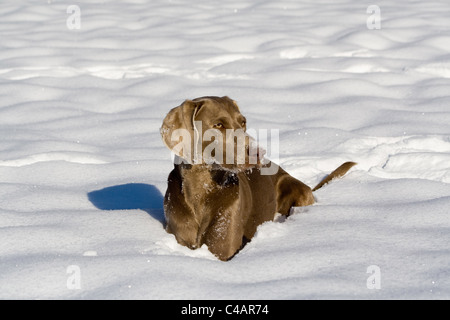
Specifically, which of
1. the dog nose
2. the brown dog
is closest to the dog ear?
the brown dog

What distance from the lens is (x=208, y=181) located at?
12.2ft

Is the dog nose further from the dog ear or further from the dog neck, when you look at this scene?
the dog ear

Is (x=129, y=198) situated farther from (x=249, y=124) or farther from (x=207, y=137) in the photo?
(x=249, y=124)

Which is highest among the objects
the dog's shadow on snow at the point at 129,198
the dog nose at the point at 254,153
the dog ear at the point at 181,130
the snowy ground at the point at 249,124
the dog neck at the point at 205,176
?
the dog ear at the point at 181,130

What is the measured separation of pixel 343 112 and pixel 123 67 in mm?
3649

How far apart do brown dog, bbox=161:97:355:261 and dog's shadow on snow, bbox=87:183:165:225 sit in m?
0.59

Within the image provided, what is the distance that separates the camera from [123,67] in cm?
892

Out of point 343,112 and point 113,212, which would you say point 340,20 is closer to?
point 343,112

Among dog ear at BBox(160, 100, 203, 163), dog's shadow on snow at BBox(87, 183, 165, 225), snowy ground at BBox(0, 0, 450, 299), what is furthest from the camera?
dog's shadow on snow at BBox(87, 183, 165, 225)

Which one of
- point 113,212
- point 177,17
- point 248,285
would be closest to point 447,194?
point 248,285

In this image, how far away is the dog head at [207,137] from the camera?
355cm

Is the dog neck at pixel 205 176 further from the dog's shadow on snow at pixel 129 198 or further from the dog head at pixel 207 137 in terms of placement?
the dog's shadow on snow at pixel 129 198

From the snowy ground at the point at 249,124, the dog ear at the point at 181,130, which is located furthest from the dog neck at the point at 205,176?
the snowy ground at the point at 249,124

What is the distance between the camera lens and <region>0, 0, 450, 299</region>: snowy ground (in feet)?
10.1
